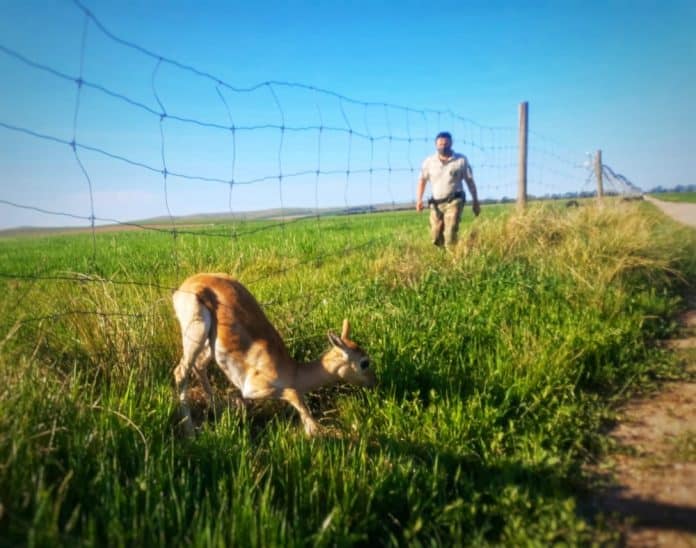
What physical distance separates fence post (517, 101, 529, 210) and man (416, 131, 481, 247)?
211 cm

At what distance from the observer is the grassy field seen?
1.90 meters

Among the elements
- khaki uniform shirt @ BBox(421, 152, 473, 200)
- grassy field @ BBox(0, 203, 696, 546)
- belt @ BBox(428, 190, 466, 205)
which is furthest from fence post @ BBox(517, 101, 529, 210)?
grassy field @ BBox(0, 203, 696, 546)

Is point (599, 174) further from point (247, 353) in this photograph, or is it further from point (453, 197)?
point (247, 353)

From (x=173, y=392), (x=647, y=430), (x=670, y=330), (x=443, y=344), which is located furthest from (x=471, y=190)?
(x=173, y=392)

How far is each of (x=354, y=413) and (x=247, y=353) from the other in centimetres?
86

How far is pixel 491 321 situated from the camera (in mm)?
4105

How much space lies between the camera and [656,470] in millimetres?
2502

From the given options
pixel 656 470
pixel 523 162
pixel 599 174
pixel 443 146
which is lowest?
pixel 656 470

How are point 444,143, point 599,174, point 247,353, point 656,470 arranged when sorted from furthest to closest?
1. point 599,174
2. point 444,143
3. point 247,353
4. point 656,470

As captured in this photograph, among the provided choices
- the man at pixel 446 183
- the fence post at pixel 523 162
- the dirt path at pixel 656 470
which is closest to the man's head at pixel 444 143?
the man at pixel 446 183

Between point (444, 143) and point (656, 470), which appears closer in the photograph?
point (656, 470)

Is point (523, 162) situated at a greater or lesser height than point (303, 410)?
greater

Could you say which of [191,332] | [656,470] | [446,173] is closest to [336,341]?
[191,332]

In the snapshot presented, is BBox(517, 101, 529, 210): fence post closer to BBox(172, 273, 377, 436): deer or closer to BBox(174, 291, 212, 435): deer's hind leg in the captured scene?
BBox(172, 273, 377, 436): deer
